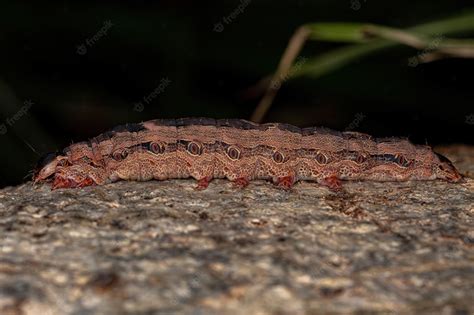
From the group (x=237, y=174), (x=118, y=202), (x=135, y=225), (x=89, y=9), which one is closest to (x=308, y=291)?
(x=135, y=225)

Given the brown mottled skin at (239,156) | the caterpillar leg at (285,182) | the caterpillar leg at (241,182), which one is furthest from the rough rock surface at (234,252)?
the brown mottled skin at (239,156)

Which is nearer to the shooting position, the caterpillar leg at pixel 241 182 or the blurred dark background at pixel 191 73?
the caterpillar leg at pixel 241 182

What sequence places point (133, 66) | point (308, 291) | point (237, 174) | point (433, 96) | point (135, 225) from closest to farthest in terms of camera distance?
point (308, 291) → point (135, 225) → point (237, 174) → point (433, 96) → point (133, 66)

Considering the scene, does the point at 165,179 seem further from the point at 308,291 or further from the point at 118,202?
the point at 308,291

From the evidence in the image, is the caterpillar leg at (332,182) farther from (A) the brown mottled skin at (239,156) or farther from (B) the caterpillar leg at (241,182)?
(B) the caterpillar leg at (241,182)

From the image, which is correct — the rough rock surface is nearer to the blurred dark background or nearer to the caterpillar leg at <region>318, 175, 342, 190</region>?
the caterpillar leg at <region>318, 175, 342, 190</region>

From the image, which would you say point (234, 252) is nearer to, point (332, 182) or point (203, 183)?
point (203, 183)
